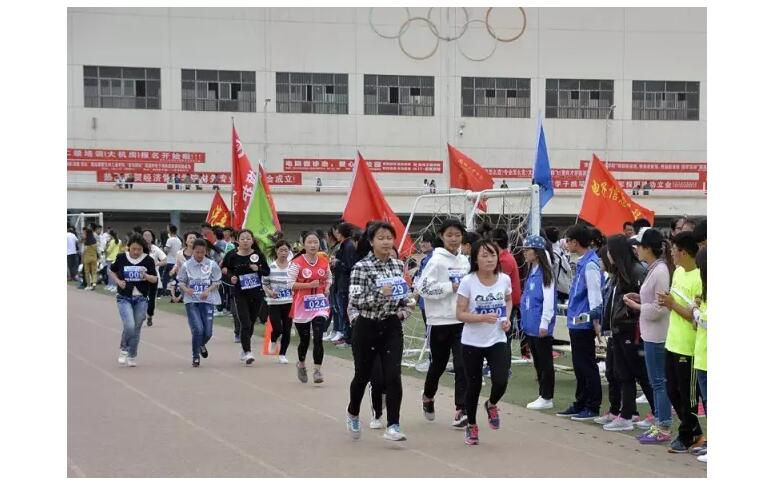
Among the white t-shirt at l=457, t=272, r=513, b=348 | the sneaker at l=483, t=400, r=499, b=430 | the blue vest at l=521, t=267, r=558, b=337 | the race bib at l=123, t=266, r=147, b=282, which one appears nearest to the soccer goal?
the blue vest at l=521, t=267, r=558, b=337

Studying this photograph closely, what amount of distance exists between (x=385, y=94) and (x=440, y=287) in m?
41.2

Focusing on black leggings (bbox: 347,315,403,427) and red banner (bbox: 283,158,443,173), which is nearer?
black leggings (bbox: 347,315,403,427)

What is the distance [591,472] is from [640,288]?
2.01 metres

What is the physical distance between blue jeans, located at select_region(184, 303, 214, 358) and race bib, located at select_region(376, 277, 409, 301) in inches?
208

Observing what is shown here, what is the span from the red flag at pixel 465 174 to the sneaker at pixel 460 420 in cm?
756

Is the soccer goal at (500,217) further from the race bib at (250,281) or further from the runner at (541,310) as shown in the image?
the race bib at (250,281)

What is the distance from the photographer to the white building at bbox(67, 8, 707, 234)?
4744 centimetres

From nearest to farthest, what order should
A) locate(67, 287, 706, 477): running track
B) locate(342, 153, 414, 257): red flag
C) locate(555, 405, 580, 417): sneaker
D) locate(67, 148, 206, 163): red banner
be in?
1. locate(67, 287, 706, 477): running track
2. locate(555, 405, 580, 417): sneaker
3. locate(342, 153, 414, 257): red flag
4. locate(67, 148, 206, 163): red banner

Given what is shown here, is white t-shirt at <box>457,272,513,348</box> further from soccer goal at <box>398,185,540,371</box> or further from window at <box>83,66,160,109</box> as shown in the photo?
window at <box>83,66,160,109</box>

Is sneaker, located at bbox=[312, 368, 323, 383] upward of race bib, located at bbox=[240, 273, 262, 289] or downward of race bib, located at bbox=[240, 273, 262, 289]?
downward

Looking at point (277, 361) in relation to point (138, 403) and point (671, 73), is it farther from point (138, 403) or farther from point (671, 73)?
point (671, 73)

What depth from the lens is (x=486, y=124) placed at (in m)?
49.9

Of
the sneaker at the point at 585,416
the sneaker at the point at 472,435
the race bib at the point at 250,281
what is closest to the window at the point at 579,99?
the race bib at the point at 250,281

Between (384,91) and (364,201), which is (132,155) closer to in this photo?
(384,91)
